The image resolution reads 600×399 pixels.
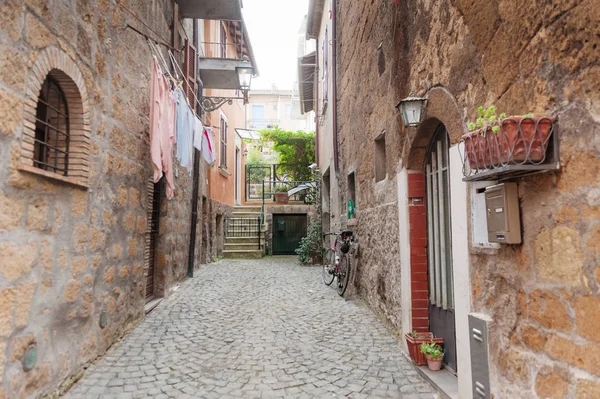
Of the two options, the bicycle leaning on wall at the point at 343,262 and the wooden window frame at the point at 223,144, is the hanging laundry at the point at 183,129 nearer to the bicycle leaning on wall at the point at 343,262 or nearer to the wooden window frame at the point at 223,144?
the bicycle leaning on wall at the point at 343,262

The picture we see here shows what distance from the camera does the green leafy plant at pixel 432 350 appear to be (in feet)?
10.5

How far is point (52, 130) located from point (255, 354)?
8.64 ft

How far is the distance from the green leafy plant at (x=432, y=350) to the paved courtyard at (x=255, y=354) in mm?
202

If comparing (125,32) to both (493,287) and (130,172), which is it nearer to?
(130,172)

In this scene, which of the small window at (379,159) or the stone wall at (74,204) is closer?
the stone wall at (74,204)

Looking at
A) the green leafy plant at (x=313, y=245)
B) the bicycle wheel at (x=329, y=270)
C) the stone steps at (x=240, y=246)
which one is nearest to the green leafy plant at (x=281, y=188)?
the stone steps at (x=240, y=246)

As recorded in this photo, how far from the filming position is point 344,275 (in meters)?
6.66

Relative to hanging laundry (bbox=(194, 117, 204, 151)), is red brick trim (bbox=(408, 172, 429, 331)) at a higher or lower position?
lower

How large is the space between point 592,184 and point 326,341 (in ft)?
10.4

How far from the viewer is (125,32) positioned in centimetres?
419

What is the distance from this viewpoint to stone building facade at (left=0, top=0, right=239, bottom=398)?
2328 millimetres

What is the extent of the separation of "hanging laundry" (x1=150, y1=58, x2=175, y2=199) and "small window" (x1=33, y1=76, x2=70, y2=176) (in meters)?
1.14

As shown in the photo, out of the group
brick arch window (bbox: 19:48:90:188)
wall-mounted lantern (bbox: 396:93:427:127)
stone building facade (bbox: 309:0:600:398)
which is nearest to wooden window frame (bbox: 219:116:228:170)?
stone building facade (bbox: 309:0:600:398)

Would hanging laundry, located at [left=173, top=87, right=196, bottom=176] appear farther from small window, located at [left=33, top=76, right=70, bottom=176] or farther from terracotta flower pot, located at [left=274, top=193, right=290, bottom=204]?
A: terracotta flower pot, located at [left=274, top=193, right=290, bottom=204]
